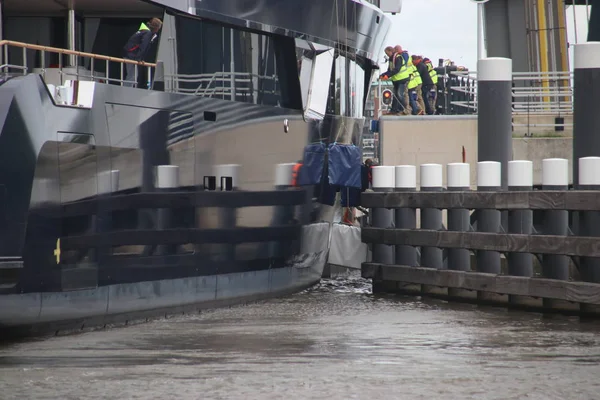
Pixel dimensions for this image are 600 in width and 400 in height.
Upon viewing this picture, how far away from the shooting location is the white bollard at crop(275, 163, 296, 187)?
1634 centimetres

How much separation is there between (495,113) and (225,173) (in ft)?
13.7

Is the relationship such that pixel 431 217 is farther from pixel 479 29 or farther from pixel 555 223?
pixel 479 29

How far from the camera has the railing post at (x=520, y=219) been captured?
14961 mm

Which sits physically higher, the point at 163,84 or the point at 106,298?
the point at 163,84

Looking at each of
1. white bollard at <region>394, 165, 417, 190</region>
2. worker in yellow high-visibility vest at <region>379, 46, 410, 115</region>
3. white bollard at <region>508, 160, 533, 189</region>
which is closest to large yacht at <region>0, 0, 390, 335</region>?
white bollard at <region>394, 165, 417, 190</region>

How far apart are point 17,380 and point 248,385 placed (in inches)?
67.9

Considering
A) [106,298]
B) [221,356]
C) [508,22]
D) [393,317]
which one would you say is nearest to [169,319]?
[106,298]

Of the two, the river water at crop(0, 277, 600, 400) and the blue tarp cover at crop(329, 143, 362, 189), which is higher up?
the blue tarp cover at crop(329, 143, 362, 189)

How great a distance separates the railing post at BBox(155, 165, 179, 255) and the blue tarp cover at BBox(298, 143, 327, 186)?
3.28 meters

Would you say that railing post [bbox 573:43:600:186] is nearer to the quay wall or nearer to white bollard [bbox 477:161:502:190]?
white bollard [bbox 477:161:502:190]

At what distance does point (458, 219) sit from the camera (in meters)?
16.0

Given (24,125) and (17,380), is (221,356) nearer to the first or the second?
(17,380)

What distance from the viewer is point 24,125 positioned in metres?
11.9

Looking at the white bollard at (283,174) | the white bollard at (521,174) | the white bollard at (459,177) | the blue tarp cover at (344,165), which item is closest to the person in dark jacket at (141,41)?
the white bollard at (283,174)
